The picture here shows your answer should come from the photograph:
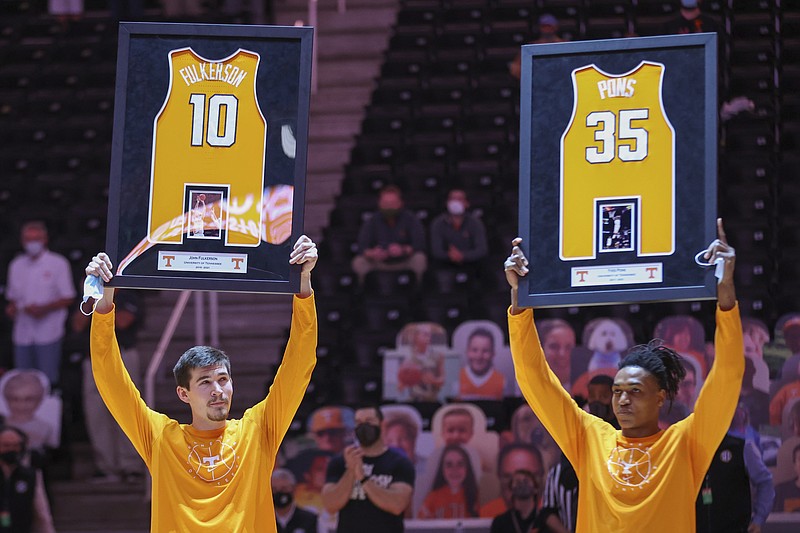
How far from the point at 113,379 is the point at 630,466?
190cm

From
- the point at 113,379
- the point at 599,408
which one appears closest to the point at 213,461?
the point at 113,379

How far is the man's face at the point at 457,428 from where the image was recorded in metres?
8.76

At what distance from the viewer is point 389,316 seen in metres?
10.5

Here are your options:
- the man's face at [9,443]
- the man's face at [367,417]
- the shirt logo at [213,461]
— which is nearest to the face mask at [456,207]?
the man's face at [367,417]

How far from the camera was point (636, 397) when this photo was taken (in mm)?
4781

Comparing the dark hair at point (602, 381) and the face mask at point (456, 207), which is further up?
the face mask at point (456, 207)

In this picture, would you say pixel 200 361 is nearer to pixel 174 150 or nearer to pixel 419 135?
pixel 174 150

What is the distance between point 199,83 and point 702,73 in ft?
6.36

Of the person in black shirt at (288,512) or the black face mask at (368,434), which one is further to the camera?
the person in black shirt at (288,512)

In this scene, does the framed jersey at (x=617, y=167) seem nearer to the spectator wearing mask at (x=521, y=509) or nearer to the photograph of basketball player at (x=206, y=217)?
the photograph of basketball player at (x=206, y=217)

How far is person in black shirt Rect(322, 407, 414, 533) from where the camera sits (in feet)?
25.8

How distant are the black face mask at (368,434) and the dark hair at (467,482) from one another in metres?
0.71

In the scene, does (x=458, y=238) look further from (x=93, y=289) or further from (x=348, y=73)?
(x=93, y=289)

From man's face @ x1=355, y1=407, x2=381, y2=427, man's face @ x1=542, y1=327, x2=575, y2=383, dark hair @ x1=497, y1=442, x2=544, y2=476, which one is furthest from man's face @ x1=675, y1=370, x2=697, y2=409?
man's face @ x1=355, y1=407, x2=381, y2=427
